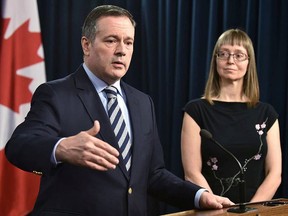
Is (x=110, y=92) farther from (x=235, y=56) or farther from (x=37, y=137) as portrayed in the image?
(x=235, y=56)

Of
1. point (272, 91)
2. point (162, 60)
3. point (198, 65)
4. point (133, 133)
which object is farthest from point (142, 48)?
point (133, 133)

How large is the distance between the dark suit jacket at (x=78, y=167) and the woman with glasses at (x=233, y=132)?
0.88m

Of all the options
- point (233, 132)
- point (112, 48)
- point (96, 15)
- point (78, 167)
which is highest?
point (96, 15)

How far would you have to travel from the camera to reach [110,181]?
1.90m

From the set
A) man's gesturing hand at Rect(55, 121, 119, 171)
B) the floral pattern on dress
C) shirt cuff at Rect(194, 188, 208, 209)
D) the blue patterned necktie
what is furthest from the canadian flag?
man's gesturing hand at Rect(55, 121, 119, 171)

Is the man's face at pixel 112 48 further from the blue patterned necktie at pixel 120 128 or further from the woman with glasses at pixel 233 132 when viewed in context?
the woman with glasses at pixel 233 132

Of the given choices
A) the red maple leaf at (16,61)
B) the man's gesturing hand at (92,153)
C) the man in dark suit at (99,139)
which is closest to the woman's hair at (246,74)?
the man in dark suit at (99,139)

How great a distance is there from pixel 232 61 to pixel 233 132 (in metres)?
0.39

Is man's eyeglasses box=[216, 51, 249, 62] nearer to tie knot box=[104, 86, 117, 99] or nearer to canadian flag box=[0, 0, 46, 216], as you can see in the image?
tie knot box=[104, 86, 117, 99]

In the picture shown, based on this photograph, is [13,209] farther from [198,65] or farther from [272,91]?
[272,91]

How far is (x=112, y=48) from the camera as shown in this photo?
Answer: 6.68 feet

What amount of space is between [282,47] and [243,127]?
Answer: 2.85ft

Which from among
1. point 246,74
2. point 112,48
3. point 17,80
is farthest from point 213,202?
point 17,80

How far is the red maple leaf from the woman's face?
126cm
